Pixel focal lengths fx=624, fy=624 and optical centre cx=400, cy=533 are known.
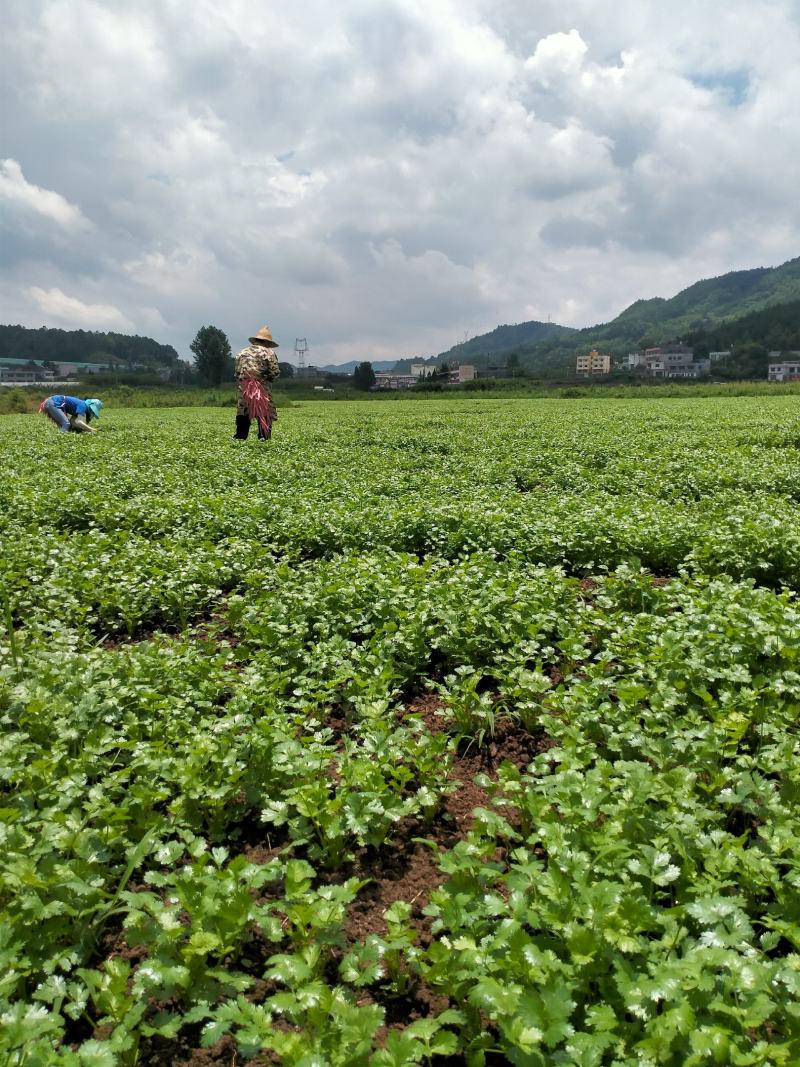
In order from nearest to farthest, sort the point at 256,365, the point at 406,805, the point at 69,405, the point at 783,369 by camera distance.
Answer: the point at 406,805
the point at 256,365
the point at 69,405
the point at 783,369

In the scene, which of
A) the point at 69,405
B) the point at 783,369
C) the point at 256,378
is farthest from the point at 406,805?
the point at 783,369

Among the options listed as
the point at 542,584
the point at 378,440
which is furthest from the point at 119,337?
the point at 542,584

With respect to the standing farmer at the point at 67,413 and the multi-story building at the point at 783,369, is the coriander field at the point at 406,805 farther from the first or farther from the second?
the multi-story building at the point at 783,369

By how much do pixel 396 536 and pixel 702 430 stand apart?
45.3 feet

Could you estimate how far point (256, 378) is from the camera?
53.6 feet

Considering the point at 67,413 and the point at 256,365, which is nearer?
the point at 256,365

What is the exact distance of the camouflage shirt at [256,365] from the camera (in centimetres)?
1620

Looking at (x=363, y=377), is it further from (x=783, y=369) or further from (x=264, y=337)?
(x=264, y=337)

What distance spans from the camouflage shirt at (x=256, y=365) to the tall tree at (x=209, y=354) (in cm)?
9874

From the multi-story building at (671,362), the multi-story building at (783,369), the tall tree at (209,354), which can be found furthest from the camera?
the multi-story building at (671,362)

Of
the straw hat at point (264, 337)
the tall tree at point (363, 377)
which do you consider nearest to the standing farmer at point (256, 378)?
the straw hat at point (264, 337)

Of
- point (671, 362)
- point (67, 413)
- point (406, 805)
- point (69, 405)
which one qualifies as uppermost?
point (671, 362)

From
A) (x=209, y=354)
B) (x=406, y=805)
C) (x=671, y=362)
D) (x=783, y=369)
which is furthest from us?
(x=671, y=362)

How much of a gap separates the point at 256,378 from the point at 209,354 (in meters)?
101
